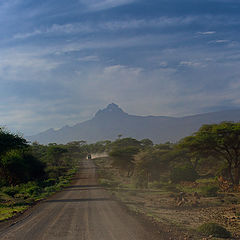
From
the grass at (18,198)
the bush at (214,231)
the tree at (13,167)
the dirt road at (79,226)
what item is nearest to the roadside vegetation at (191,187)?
the bush at (214,231)

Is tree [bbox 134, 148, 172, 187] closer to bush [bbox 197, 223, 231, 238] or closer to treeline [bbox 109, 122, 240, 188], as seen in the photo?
treeline [bbox 109, 122, 240, 188]

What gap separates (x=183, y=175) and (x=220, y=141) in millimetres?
7456

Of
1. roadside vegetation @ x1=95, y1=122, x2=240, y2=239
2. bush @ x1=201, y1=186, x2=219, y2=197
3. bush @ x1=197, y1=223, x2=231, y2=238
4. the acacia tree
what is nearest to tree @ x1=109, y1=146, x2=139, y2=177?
roadside vegetation @ x1=95, y1=122, x2=240, y2=239

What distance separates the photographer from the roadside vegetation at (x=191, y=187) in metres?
15.4

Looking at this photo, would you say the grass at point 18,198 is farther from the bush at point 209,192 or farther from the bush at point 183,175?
the bush at point 209,192

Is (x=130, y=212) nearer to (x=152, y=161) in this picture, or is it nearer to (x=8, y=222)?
(x=8, y=222)

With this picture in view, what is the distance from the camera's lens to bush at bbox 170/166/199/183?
36.3 m

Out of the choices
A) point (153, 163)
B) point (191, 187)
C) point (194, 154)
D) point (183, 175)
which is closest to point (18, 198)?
point (191, 187)

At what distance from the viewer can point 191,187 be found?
32.1m

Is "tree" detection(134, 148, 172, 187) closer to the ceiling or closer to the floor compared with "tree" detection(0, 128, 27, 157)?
closer to the floor

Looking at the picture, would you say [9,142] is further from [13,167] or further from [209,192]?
[209,192]

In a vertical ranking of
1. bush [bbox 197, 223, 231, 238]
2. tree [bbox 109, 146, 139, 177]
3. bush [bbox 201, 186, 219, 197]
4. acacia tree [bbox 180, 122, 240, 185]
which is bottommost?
bush [bbox 201, 186, 219, 197]

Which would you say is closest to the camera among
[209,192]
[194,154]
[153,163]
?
[209,192]

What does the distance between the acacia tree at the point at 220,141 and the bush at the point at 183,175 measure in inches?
121
